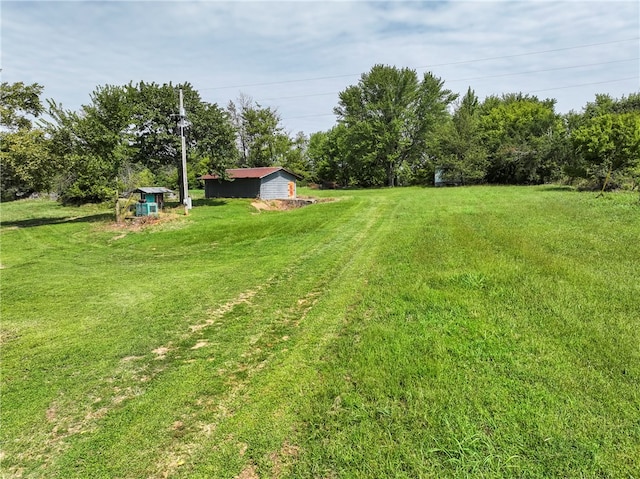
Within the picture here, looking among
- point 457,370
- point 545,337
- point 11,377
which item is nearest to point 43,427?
point 11,377

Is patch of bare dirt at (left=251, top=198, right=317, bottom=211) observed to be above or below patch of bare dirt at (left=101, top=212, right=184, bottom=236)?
above

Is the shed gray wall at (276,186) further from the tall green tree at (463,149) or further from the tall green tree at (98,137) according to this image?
the tall green tree at (463,149)

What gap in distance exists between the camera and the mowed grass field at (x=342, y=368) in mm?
2607

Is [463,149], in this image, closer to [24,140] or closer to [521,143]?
[521,143]

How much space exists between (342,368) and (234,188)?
1116 inches

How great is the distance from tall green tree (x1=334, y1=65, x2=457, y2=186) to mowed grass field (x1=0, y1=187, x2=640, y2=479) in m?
32.0

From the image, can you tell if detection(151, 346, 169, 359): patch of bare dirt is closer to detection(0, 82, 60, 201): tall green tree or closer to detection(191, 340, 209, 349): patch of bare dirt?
detection(191, 340, 209, 349): patch of bare dirt

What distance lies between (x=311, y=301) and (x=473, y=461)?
3682mm

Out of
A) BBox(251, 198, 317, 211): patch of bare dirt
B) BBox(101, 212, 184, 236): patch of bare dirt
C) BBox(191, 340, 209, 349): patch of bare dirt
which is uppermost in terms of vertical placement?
BBox(251, 198, 317, 211): patch of bare dirt

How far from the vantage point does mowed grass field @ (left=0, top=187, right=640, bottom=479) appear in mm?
2607

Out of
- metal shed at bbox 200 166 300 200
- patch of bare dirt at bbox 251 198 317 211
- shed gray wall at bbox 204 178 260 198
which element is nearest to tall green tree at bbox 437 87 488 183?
metal shed at bbox 200 166 300 200

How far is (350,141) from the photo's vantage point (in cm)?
4025

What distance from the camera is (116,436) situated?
2957 mm

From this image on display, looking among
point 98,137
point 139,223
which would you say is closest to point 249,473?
point 139,223
